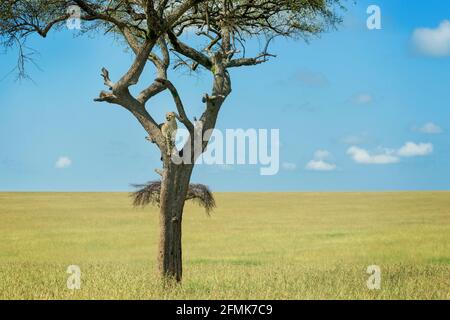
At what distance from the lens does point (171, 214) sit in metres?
16.2

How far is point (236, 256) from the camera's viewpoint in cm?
2536

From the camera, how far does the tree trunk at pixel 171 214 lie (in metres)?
16.0

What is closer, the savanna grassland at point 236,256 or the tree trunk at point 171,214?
the savanna grassland at point 236,256

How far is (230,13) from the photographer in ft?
57.8

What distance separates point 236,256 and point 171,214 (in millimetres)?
9648

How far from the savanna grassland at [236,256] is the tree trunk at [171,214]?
51 centimetres

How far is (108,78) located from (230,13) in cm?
380

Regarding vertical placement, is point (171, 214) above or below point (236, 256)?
above

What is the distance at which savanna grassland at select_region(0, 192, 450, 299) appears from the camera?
1510 centimetres

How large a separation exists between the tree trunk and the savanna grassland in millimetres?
508

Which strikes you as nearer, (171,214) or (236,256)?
(171,214)

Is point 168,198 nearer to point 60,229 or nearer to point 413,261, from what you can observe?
point 413,261

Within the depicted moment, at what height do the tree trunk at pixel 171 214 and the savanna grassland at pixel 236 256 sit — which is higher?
the tree trunk at pixel 171 214
